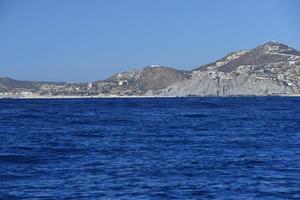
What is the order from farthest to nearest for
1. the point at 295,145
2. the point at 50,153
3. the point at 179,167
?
the point at 295,145, the point at 50,153, the point at 179,167

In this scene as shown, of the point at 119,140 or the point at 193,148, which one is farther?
the point at 119,140

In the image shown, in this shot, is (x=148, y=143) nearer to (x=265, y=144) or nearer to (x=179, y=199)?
(x=265, y=144)

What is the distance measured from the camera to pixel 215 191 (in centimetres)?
2477

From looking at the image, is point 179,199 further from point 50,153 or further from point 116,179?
point 50,153

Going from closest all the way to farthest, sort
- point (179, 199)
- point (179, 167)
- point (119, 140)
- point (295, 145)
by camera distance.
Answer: point (179, 199) → point (179, 167) → point (295, 145) → point (119, 140)

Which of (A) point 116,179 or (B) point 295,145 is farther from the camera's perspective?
(B) point 295,145

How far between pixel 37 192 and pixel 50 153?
43.6ft

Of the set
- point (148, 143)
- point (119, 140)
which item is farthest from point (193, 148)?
point (119, 140)

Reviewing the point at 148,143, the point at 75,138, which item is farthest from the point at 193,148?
the point at 75,138

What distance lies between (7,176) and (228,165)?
1003 cm

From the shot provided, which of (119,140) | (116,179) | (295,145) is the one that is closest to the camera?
(116,179)

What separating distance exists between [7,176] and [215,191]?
9461 mm

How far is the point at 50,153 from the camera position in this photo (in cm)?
3806

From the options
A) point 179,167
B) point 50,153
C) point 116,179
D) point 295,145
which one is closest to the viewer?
point 116,179
